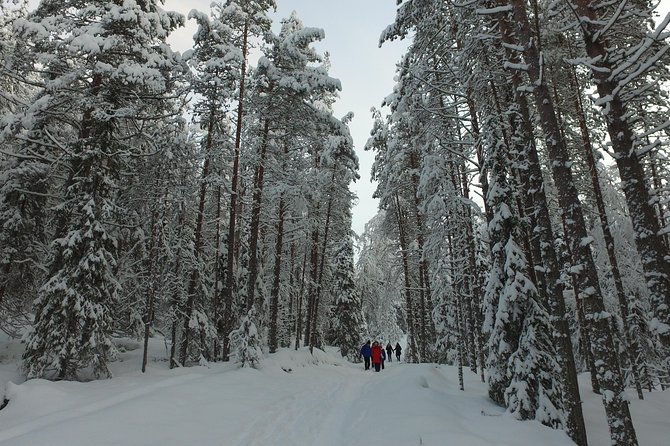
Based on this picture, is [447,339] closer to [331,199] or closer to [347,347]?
[347,347]

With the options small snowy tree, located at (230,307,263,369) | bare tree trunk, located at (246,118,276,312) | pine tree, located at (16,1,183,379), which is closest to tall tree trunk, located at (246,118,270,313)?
bare tree trunk, located at (246,118,276,312)

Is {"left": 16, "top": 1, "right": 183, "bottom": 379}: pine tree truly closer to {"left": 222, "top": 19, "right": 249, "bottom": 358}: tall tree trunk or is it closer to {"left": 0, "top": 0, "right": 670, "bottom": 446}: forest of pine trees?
{"left": 0, "top": 0, "right": 670, "bottom": 446}: forest of pine trees

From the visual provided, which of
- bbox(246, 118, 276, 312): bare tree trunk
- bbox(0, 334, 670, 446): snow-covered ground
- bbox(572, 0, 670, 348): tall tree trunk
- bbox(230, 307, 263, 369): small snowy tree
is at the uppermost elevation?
bbox(246, 118, 276, 312): bare tree trunk

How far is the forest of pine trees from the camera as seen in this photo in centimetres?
705

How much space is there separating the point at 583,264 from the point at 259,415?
7.21 metres

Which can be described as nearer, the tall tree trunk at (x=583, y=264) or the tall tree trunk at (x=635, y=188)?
the tall tree trunk at (x=635, y=188)

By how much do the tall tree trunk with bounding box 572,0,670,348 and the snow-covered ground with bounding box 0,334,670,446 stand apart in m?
2.71

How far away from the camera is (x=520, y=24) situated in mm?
7414

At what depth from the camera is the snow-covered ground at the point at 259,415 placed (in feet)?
20.1

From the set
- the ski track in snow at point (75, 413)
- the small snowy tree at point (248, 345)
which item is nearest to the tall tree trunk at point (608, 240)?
the small snowy tree at point (248, 345)

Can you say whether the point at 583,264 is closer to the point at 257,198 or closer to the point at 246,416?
the point at 246,416

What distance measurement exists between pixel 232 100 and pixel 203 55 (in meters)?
2.24

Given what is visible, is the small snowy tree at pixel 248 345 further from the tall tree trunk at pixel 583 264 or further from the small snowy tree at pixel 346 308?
the small snowy tree at pixel 346 308

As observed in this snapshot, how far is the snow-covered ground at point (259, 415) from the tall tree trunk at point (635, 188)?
2.71 meters
